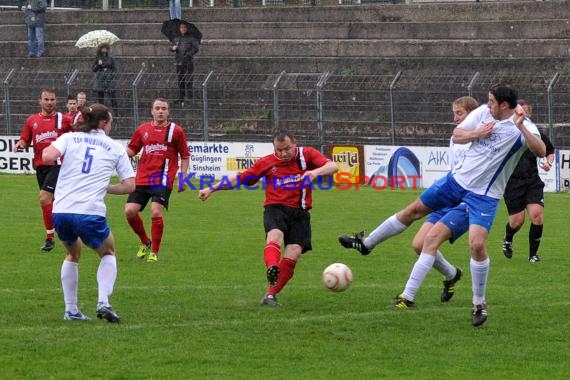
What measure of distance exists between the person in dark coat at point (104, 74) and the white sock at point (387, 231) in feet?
64.7

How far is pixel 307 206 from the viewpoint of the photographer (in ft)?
39.7

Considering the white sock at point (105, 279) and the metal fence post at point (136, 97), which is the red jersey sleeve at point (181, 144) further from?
the metal fence post at point (136, 97)

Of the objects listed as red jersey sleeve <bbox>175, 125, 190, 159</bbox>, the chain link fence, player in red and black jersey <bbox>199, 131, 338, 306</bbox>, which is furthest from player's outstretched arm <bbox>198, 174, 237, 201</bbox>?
the chain link fence

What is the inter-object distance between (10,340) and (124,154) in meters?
1.91

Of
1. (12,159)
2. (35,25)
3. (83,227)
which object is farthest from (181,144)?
(35,25)

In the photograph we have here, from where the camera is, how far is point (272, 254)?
38.2 ft

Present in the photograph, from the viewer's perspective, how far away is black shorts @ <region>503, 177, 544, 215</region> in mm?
15586

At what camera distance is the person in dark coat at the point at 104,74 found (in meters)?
30.7

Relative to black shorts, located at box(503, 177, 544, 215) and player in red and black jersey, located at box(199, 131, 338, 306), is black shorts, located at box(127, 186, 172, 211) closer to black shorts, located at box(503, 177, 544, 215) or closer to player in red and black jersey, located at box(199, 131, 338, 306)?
player in red and black jersey, located at box(199, 131, 338, 306)

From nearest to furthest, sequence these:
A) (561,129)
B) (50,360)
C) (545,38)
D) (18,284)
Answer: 1. (50,360)
2. (18,284)
3. (561,129)
4. (545,38)

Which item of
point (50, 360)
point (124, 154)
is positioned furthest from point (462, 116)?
point (50, 360)

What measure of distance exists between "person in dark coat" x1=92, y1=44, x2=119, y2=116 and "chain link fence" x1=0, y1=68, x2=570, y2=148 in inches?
8.0

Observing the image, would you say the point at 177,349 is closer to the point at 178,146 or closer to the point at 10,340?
the point at 10,340

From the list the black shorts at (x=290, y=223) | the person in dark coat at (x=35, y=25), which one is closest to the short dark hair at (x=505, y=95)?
the black shorts at (x=290, y=223)
